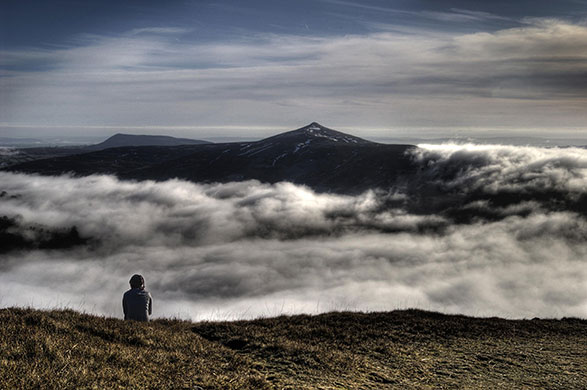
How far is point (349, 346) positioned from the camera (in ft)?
42.9

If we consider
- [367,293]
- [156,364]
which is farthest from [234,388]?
[367,293]

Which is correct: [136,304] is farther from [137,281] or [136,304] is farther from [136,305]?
[137,281]

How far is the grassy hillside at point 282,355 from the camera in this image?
288 inches

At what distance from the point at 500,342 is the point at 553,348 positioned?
76.4 inches

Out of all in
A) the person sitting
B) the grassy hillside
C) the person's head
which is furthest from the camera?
the person sitting

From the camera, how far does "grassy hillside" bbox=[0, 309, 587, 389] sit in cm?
732

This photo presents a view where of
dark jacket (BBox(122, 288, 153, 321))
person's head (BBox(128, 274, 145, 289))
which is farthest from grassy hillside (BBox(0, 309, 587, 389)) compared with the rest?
person's head (BBox(128, 274, 145, 289))

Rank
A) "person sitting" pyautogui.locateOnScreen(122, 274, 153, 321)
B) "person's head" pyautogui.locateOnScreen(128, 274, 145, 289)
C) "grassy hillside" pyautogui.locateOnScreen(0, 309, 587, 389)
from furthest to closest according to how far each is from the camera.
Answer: "person sitting" pyautogui.locateOnScreen(122, 274, 153, 321) → "person's head" pyautogui.locateOnScreen(128, 274, 145, 289) → "grassy hillside" pyautogui.locateOnScreen(0, 309, 587, 389)

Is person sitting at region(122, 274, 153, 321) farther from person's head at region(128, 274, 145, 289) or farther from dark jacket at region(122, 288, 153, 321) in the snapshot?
person's head at region(128, 274, 145, 289)

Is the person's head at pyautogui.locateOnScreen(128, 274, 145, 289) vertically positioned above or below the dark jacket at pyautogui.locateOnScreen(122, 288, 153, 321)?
above

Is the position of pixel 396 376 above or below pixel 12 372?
→ below

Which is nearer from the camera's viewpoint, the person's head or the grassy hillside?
the grassy hillside

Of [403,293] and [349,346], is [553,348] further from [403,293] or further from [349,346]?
[403,293]

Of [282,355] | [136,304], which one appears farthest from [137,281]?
[282,355]
